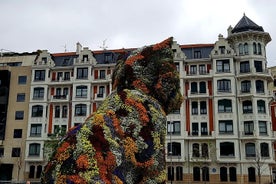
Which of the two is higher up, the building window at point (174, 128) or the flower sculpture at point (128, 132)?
the building window at point (174, 128)

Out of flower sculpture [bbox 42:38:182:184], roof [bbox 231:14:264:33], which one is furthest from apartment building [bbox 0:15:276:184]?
flower sculpture [bbox 42:38:182:184]

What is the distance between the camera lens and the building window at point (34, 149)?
57697 mm

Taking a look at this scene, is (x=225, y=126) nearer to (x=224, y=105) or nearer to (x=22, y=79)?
(x=224, y=105)

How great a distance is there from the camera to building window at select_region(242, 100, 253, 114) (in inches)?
2090

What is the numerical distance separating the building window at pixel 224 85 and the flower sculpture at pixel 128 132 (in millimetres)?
39236

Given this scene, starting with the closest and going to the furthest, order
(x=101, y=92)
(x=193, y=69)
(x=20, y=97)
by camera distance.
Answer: (x=193, y=69)
(x=101, y=92)
(x=20, y=97)

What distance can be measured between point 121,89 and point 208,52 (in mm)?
44282

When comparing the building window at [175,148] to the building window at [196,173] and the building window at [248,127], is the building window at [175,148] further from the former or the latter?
the building window at [248,127]

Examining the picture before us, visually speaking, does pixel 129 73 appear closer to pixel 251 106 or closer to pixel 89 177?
pixel 89 177

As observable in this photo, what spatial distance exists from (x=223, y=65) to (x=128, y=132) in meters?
44.8

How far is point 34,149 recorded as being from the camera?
57906mm

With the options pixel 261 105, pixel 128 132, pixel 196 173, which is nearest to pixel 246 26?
pixel 261 105

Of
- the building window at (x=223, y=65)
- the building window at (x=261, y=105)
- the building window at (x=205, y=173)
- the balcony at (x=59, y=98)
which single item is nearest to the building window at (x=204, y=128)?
the building window at (x=205, y=173)

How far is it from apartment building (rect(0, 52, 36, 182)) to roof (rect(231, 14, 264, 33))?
1360 inches
